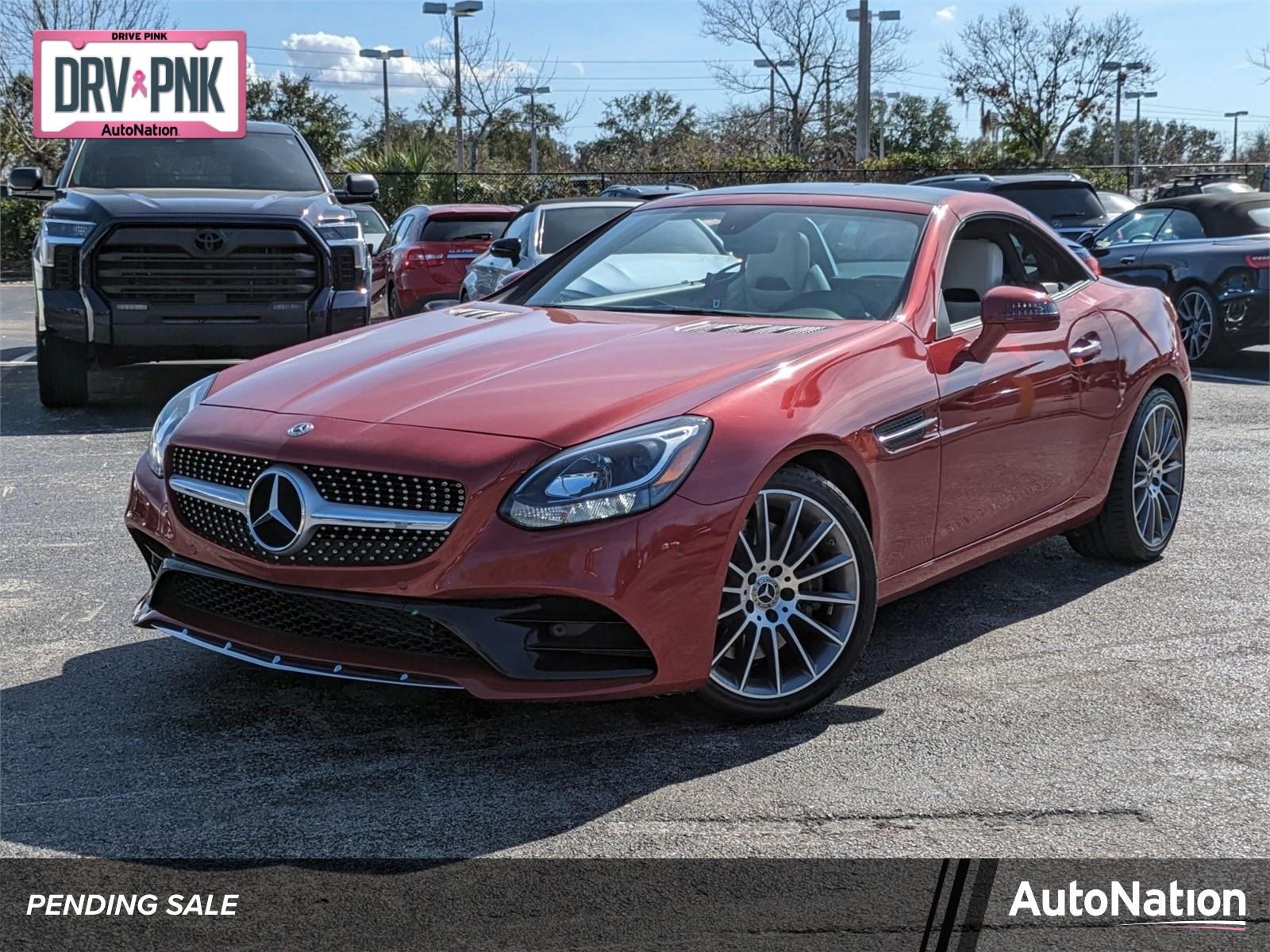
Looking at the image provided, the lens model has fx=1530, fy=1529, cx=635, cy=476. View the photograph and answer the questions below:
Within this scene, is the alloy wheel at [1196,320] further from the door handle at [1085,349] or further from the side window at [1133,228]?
the door handle at [1085,349]

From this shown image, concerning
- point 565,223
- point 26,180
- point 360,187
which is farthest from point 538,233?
point 26,180

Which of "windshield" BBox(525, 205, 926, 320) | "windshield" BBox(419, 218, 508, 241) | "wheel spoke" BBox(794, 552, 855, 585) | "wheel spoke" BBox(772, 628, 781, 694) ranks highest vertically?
"windshield" BBox(419, 218, 508, 241)

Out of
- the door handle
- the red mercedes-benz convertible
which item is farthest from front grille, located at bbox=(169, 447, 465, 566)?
the door handle

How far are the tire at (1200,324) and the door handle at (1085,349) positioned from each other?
8013 mm

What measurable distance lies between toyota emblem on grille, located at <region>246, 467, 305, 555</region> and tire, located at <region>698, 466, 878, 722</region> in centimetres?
112

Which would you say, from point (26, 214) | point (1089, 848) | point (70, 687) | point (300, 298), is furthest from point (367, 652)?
point (26, 214)

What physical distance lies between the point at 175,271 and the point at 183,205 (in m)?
0.47

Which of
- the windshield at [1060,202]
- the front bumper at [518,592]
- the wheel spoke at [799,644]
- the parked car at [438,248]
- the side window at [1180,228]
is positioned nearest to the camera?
the front bumper at [518,592]

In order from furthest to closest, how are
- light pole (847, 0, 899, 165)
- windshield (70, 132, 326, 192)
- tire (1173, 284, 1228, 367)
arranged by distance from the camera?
1. light pole (847, 0, 899, 165)
2. tire (1173, 284, 1228, 367)
3. windshield (70, 132, 326, 192)

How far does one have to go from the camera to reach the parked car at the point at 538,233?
11.8m

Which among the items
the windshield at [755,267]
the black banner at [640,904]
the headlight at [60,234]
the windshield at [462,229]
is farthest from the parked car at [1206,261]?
the black banner at [640,904]

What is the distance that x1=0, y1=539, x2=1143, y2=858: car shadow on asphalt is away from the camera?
3449 millimetres

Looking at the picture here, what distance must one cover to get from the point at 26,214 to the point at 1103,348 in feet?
98.0

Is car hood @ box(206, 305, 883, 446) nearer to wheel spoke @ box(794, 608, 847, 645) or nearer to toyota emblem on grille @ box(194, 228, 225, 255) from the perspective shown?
wheel spoke @ box(794, 608, 847, 645)
